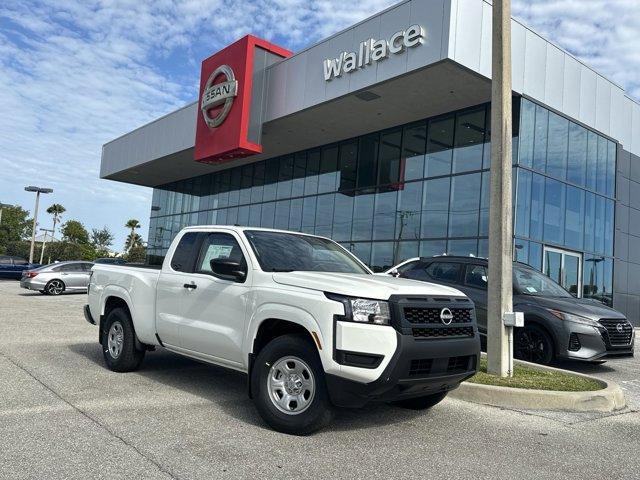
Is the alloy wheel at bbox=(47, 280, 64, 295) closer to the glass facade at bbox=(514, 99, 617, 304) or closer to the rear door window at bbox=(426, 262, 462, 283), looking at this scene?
the rear door window at bbox=(426, 262, 462, 283)

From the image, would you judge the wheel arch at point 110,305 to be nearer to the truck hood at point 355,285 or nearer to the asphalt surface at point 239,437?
the asphalt surface at point 239,437

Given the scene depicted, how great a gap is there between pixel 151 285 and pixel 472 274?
231 inches

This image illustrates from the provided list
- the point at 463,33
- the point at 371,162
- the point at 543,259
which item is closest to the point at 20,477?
the point at 463,33

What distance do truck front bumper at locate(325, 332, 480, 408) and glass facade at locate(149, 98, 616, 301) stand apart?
42.1ft

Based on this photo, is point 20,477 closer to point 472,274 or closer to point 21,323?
point 472,274

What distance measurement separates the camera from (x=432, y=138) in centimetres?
1998

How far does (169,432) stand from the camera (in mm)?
4590

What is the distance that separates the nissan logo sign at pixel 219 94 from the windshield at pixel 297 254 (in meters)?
15.6

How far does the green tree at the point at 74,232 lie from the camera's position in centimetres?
9444

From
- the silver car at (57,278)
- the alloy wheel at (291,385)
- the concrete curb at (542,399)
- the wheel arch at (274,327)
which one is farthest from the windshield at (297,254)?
the silver car at (57,278)

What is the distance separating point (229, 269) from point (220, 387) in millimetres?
1800

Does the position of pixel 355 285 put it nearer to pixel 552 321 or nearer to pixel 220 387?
pixel 220 387

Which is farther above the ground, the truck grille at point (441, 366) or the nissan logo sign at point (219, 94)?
the nissan logo sign at point (219, 94)

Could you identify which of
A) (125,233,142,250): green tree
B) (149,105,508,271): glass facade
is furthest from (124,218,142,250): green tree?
(149,105,508,271): glass facade
